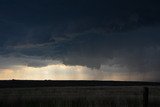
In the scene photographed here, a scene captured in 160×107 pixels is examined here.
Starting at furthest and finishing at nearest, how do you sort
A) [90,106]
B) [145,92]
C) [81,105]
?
1. [81,105]
2. [90,106]
3. [145,92]

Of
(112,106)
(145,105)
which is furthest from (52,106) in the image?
(145,105)

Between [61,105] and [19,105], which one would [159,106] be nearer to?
[61,105]

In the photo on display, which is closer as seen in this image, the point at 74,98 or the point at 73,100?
the point at 73,100

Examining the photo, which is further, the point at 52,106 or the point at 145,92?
the point at 52,106

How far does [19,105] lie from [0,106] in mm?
1729

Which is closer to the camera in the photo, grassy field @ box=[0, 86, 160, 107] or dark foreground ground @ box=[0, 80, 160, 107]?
grassy field @ box=[0, 86, 160, 107]

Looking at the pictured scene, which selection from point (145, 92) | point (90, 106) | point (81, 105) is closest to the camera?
point (145, 92)

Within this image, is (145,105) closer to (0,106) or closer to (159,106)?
(159,106)

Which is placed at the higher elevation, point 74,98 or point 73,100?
point 74,98

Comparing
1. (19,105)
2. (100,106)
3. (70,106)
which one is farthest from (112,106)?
(19,105)

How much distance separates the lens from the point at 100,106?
26.9 metres

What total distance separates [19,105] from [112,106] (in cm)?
746

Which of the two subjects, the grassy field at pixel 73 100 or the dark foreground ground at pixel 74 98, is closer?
the grassy field at pixel 73 100

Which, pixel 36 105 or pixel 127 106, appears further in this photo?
pixel 36 105
